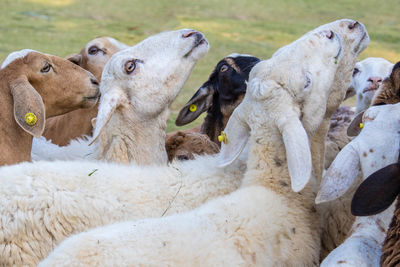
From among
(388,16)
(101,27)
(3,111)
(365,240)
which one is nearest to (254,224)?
(365,240)

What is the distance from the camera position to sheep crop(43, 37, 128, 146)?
571 centimetres

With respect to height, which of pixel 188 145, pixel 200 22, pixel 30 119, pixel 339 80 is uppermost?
pixel 339 80

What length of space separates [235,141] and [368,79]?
2.01m

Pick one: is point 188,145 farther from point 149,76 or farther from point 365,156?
point 365,156

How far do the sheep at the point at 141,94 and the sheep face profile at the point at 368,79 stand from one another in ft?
5.08

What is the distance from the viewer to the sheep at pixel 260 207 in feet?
9.55

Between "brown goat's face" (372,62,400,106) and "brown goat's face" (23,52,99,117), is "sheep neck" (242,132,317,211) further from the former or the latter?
"brown goat's face" (23,52,99,117)

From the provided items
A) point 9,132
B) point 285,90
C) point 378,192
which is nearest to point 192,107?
point 9,132

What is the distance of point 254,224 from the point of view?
326cm

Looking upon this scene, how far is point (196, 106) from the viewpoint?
5.32 meters

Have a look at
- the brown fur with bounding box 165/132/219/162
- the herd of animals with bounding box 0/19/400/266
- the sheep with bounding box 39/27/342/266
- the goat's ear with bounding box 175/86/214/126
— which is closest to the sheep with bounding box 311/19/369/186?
the herd of animals with bounding box 0/19/400/266

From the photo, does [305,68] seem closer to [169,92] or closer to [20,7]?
[169,92]

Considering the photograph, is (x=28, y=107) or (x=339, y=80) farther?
(x=28, y=107)

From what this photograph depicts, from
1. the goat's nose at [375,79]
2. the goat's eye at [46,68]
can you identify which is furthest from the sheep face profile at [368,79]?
the goat's eye at [46,68]
